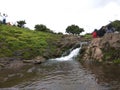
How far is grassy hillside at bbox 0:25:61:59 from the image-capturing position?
110ft

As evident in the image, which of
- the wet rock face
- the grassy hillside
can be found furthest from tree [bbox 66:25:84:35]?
the wet rock face

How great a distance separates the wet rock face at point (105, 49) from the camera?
25484 millimetres

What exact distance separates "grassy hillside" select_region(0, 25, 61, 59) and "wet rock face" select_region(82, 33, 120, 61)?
8010 mm

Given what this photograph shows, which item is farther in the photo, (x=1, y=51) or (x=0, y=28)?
(x=0, y=28)

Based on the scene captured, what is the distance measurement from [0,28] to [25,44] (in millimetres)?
7786

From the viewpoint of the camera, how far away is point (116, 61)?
23922 millimetres

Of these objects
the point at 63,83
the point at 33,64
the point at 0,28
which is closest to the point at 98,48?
the point at 33,64

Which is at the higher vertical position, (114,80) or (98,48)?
(98,48)

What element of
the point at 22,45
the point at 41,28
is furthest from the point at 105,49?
the point at 41,28

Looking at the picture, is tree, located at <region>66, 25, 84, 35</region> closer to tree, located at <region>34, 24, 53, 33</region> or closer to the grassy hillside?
tree, located at <region>34, 24, 53, 33</region>

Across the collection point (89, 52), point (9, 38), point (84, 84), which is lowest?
point (84, 84)

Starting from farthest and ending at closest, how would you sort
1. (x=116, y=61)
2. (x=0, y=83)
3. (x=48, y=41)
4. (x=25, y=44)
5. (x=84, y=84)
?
1. (x=48, y=41)
2. (x=25, y=44)
3. (x=116, y=61)
4. (x=0, y=83)
5. (x=84, y=84)

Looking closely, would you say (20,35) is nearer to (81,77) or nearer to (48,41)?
(48,41)

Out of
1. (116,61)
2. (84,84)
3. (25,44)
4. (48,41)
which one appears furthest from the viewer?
(48,41)
